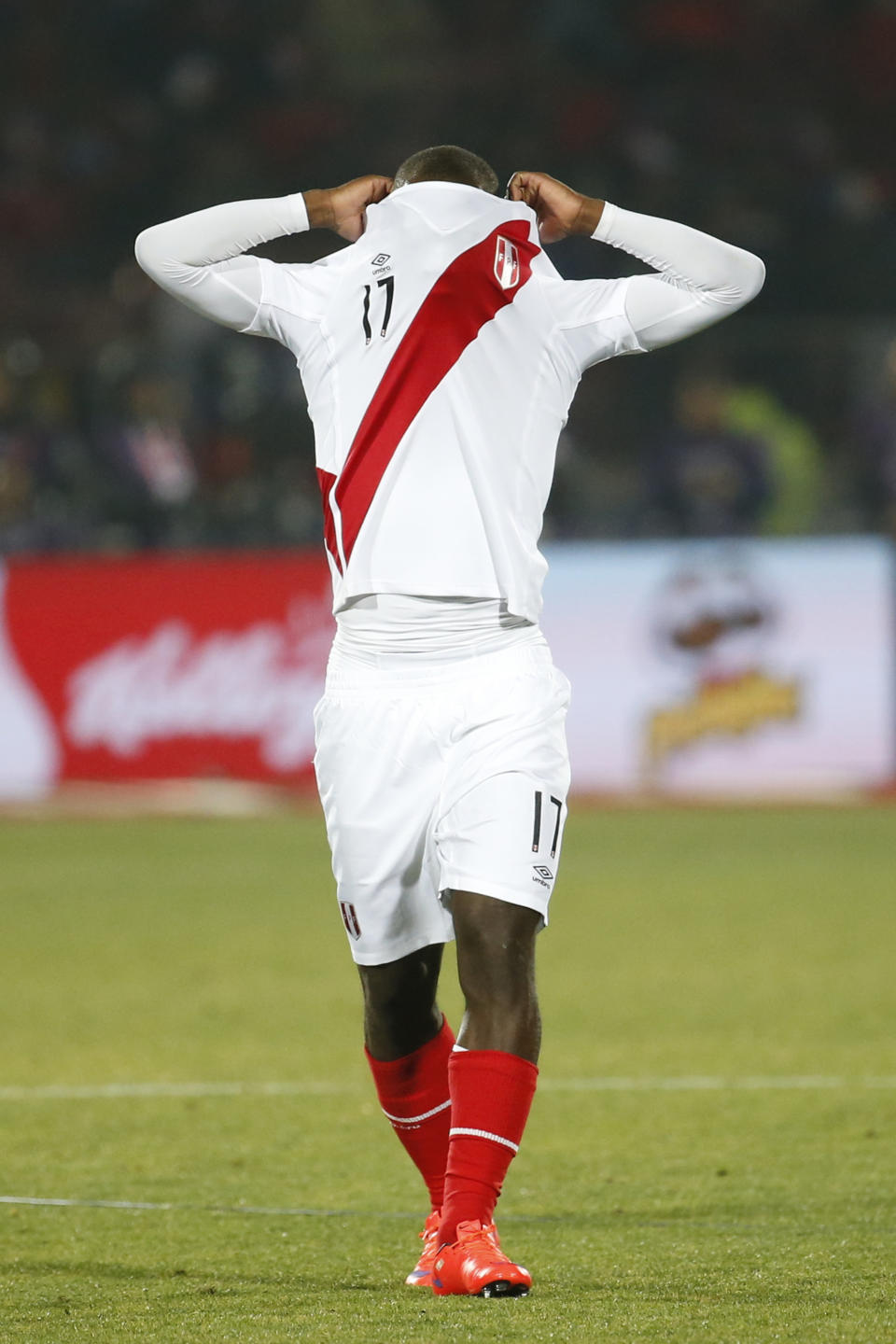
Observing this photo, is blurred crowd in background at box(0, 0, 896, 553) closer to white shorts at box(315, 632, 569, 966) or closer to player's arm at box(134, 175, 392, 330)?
player's arm at box(134, 175, 392, 330)

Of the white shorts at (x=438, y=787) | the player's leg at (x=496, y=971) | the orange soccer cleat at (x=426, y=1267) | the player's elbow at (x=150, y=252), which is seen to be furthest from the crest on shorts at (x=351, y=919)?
the player's elbow at (x=150, y=252)

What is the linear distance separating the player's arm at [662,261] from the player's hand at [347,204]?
285mm

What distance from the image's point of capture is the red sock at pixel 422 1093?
4.20 metres

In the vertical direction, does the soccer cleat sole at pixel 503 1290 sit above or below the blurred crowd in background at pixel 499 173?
below

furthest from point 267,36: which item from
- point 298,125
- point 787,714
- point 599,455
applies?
point 787,714

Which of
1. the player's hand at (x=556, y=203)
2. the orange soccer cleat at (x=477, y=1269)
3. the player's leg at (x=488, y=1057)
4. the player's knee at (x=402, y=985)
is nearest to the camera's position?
the orange soccer cleat at (x=477, y=1269)

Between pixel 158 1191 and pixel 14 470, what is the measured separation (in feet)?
35.1

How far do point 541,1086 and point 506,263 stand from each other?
3.08 m

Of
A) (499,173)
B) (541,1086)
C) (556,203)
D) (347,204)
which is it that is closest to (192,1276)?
(347,204)

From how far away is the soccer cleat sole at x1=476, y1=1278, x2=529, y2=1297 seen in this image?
3674 millimetres

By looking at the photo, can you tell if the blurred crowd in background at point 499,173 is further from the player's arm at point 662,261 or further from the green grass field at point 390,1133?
the player's arm at point 662,261

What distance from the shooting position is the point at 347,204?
13.6 ft

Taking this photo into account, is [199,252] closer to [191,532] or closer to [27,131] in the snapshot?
[191,532]

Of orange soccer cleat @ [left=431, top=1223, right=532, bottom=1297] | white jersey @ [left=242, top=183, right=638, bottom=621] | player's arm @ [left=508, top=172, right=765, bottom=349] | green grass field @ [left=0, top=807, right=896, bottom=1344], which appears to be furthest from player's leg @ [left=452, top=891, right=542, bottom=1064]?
player's arm @ [left=508, top=172, right=765, bottom=349]
